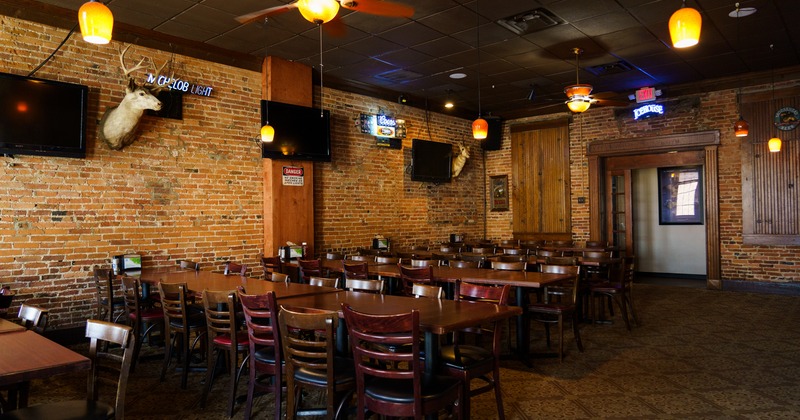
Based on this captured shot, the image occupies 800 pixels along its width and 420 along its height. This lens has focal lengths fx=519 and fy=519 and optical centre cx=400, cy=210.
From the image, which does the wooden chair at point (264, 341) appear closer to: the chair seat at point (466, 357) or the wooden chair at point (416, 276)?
the chair seat at point (466, 357)

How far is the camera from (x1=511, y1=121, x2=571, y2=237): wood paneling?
39.6 feet

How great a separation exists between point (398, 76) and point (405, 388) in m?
7.48

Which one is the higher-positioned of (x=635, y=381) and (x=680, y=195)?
(x=680, y=195)

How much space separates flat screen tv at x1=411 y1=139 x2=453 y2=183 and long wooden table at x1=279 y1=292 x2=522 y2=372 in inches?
270

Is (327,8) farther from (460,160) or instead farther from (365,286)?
(460,160)

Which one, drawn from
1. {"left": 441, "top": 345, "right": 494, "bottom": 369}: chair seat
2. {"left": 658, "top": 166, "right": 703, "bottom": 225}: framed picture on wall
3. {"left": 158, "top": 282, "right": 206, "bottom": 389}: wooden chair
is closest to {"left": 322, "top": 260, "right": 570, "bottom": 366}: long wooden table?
{"left": 441, "top": 345, "right": 494, "bottom": 369}: chair seat

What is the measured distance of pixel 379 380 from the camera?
311cm

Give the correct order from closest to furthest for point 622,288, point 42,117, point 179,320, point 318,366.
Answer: point 318,366
point 179,320
point 42,117
point 622,288

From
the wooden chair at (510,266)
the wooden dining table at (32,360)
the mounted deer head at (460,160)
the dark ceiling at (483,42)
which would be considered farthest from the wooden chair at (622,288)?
the wooden dining table at (32,360)

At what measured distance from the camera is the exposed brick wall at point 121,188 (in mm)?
6039

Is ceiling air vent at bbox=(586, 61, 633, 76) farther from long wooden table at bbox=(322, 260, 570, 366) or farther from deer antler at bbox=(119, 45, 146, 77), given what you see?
deer antler at bbox=(119, 45, 146, 77)

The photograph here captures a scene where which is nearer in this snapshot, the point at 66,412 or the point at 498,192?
the point at 66,412

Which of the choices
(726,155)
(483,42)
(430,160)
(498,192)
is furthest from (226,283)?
(726,155)

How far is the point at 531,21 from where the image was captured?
7000 millimetres
